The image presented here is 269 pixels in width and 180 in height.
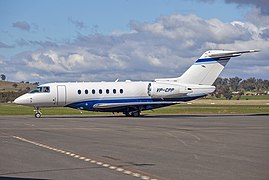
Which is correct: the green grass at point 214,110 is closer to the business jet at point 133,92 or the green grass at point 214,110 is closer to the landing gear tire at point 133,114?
the business jet at point 133,92

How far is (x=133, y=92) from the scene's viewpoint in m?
42.1

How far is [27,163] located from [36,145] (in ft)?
15.6

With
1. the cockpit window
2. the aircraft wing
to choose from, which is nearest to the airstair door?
the cockpit window

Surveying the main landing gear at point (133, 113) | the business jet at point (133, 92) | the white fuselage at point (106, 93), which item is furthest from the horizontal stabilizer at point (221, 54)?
the main landing gear at point (133, 113)

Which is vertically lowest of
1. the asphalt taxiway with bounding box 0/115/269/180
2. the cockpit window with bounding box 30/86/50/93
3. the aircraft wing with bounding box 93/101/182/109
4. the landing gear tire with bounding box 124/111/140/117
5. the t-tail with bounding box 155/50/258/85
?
the asphalt taxiway with bounding box 0/115/269/180

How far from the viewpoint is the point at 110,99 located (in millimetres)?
41875

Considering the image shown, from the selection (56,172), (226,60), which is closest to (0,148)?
(56,172)

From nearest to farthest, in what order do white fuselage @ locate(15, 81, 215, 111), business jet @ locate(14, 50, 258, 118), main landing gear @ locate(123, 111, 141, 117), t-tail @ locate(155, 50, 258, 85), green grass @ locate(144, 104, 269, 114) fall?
1. white fuselage @ locate(15, 81, 215, 111)
2. business jet @ locate(14, 50, 258, 118)
3. t-tail @ locate(155, 50, 258, 85)
4. main landing gear @ locate(123, 111, 141, 117)
5. green grass @ locate(144, 104, 269, 114)

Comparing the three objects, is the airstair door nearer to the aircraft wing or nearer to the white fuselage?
the white fuselage

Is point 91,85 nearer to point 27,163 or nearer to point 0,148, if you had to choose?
point 0,148

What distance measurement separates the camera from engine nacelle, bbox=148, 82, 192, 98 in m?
41.4

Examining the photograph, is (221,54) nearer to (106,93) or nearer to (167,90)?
(167,90)

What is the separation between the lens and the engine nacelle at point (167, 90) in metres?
41.4

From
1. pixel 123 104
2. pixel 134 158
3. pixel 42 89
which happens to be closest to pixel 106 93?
A: pixel 123 104
